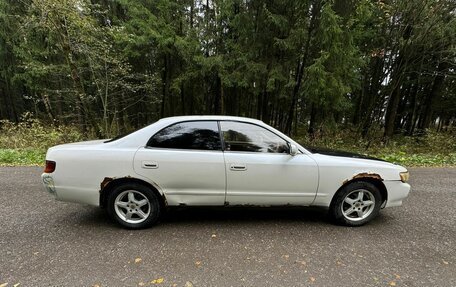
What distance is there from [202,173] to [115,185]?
1.21 metres

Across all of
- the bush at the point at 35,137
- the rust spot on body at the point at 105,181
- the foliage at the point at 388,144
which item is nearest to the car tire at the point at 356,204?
the rust spot on body at the point at 105,181

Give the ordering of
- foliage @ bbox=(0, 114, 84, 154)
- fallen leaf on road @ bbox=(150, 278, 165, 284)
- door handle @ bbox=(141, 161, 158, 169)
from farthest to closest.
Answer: foliage @ bbox=(0, 114, 84, 154) < door handle @ bbox=(141, 161, 158, 169) < fallen leaf on road @ bbox=(150, 278, 165, 284)

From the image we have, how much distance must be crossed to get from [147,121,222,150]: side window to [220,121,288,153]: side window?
152 millimetres

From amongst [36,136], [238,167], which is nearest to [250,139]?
[238,167]

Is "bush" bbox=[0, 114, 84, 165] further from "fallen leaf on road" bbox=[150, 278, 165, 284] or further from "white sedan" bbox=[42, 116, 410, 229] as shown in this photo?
"fallen leaf on road" bbox=[150, 278, 165, 284]

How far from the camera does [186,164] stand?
11.3 ft

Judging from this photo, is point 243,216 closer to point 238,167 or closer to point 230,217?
point 230,217

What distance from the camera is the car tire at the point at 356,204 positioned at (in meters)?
3.69

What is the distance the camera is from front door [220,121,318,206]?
3514 mm

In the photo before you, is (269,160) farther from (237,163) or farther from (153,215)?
(153,215)

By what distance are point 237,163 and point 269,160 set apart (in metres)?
0.45

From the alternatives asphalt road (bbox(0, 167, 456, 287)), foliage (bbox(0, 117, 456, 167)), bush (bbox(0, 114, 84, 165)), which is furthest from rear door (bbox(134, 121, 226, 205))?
bush (bbox(0, 114, 84, 165))

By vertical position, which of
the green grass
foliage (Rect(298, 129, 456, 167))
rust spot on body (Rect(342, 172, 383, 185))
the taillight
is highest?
rust spot on body (Rect(342, 172, 383, 185))

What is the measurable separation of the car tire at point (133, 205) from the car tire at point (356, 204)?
100 inches
